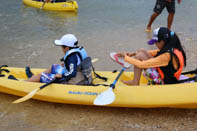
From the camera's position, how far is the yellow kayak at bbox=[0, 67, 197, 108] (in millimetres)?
2539

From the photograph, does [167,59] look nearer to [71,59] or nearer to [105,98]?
[105,98]

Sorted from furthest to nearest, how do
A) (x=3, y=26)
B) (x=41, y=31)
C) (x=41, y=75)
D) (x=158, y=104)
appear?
(x=3, y=26)
(x=41, y=31)
(x=41, y=75)
(x=158, y=104)

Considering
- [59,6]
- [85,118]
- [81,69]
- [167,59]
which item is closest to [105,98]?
[85,118]

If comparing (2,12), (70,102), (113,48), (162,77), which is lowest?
(70,102)

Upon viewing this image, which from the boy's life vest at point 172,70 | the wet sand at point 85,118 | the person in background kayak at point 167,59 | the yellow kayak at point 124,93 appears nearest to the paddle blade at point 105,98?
the yellow kayak at point 124,93

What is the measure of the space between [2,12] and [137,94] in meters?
7.69

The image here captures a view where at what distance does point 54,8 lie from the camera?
28.8ft

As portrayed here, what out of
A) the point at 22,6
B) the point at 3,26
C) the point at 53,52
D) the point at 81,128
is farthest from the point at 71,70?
the point at 22,6

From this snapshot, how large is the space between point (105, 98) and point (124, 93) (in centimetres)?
29

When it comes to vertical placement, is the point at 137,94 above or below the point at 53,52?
below

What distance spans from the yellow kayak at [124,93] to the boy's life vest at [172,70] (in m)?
0.11

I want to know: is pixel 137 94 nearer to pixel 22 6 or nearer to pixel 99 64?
pixel 99 64

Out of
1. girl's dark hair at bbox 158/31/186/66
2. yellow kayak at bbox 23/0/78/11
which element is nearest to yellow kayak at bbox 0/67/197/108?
girl's dark hair at bbox 158/31/186/66

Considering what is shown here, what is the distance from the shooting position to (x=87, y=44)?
5.33m
